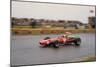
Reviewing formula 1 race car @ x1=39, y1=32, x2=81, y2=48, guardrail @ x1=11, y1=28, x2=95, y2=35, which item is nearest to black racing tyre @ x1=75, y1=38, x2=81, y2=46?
formula 1 race car @ x1=39, y1=32, x2=81, y2=48

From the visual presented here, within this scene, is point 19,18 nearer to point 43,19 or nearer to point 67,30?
point 43,19

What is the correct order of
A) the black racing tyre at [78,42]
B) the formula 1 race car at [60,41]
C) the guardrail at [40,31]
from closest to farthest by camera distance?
the guardrail at [40,31]
the formula 1 race car at [60,41]
the black racing tyre at [78,42]

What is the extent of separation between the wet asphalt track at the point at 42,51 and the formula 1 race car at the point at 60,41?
0.15 ft

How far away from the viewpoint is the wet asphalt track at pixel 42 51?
2348 millimetres

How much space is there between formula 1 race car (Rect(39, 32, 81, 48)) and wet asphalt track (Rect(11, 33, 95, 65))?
5 cm

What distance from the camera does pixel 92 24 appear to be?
2.72 meters

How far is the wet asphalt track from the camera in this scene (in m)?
2.35

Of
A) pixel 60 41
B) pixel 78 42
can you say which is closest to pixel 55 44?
pixel 60 41

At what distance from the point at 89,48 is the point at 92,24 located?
0.32m

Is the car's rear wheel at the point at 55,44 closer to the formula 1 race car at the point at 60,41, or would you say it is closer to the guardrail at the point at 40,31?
the formula 1 race car at the point at 60,41

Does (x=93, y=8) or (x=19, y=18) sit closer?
(x=19, y=18)

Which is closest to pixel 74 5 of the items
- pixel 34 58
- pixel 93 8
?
pixel 93 8

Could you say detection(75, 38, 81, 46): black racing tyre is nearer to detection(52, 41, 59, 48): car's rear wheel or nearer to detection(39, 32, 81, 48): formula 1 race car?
detection(39, 32, 81, 48): formula 1 race car

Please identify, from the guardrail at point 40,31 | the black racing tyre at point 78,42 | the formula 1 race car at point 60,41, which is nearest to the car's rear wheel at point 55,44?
the formula 1 race car at point 60,41
